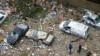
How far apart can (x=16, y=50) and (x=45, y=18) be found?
79.4 inches

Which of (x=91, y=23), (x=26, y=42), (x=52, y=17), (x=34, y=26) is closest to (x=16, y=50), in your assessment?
(x=26, y=42)

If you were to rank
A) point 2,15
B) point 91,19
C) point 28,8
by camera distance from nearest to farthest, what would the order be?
point 91,19 < point 2,15 < point 28,8

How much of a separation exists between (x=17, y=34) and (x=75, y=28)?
7.56ft

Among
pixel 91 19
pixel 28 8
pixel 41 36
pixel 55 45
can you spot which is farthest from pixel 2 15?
pixel 91 19

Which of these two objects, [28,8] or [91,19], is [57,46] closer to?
[91,19]

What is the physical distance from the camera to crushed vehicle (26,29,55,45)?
10.4 m

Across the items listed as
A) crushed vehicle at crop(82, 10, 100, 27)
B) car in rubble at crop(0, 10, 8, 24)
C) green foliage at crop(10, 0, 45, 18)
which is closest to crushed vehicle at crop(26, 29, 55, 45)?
green foliage at crop(10, 0, 45, 18)

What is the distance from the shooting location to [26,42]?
1055cm

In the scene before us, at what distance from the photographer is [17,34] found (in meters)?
10.5

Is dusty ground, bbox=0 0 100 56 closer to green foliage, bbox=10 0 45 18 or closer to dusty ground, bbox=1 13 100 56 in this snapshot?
dusty ground, bbox=1 13 100 56

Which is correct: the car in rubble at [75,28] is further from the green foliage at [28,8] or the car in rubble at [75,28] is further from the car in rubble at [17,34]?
the car in rubble at [17,34]

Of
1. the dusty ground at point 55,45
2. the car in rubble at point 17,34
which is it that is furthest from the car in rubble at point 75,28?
the car in rubble at point 17,34

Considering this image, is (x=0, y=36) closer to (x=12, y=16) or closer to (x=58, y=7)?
(x=12, y=16)

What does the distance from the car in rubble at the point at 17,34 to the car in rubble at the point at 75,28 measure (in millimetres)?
1474
